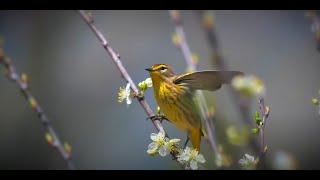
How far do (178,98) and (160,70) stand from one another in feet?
0.48

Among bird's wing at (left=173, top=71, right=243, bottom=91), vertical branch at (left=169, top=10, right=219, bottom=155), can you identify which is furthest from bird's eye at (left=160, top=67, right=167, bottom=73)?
vertical branch at (left=169, top=10, right=219, bottom=155)

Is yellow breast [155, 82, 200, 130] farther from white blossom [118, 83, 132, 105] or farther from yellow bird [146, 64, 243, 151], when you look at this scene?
white blossom [118, 83, 132, 105]

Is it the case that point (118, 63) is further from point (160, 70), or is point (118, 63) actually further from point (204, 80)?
point (160, 70)

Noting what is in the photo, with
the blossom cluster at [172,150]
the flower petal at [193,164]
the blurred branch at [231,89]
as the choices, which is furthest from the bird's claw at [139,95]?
the blurred branch at [231,89]

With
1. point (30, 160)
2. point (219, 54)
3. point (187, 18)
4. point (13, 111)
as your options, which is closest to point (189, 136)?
point (219, 54)

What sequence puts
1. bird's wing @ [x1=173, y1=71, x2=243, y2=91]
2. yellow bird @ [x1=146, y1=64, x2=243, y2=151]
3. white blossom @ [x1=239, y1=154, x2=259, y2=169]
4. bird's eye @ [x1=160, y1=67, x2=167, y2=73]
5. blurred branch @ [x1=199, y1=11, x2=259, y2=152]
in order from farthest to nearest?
bird's eye @ [x1=160, y1=67, x2=167, y2=73]
yellow bird @ [x1=146, y1=64, x2=243, y2=151]
bird's wing @ [x1=173, y1=71, x2=243, y2=91]
white blossom @ [x1=239, y1=154, x2=259, y2=169]
blurred branch @ [x1=199, y1=11, x2=259, y2=152]

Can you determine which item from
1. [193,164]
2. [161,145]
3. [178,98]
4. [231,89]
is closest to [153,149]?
[161,145]

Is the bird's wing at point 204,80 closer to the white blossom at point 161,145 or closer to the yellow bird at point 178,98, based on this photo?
the yellow bird at point 178,98

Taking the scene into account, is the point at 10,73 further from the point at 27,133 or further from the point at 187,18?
the point at 27,133

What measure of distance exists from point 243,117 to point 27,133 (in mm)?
3874

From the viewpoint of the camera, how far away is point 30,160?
4.40 m

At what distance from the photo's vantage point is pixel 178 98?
253 centimetres

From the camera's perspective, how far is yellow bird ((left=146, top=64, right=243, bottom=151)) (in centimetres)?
243

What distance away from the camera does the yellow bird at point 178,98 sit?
7.98ft
